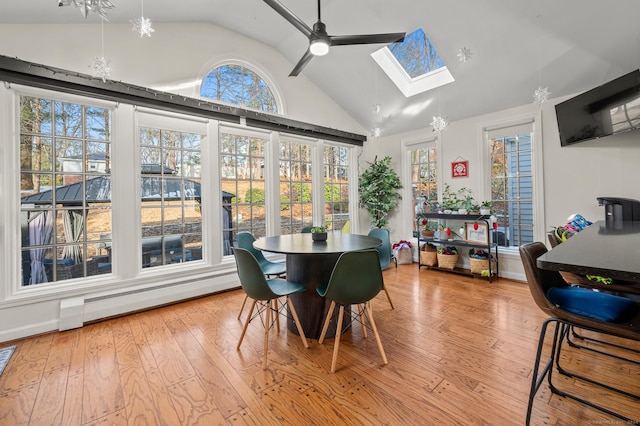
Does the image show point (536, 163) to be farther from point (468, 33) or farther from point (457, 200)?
point (468, 33)

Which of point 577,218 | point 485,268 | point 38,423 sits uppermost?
point 577,218

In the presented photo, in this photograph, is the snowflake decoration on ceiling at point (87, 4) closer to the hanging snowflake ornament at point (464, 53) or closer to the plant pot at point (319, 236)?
the plant pot at point (319, 236)

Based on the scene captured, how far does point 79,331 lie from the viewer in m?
2.79

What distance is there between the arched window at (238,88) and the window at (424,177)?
2.83 metres

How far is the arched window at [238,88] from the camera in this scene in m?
3.98

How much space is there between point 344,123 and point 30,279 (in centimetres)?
502

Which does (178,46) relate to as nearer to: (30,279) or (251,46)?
(251,46)

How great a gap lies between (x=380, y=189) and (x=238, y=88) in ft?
10.3

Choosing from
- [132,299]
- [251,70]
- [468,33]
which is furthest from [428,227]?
[132,299]

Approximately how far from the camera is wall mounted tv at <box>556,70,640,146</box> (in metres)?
2.70

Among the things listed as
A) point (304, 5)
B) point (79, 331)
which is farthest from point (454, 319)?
point (304, 5)

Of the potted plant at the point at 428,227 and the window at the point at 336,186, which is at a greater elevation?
the window at the point at 336,186

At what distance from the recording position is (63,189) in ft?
9.74

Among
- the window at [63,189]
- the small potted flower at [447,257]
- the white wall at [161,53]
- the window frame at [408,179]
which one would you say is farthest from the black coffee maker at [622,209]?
the window at [63,189]
